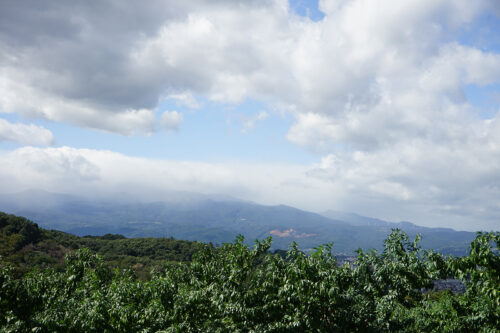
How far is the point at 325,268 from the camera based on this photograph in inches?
539

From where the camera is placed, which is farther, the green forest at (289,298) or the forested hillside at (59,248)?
the forested hillside at (59,248)

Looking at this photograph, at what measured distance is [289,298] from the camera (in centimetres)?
1241

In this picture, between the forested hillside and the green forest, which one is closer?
the green forest

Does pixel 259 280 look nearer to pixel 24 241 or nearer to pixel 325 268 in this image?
pixel 325 268

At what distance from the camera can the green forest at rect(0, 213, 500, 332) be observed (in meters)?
12.8

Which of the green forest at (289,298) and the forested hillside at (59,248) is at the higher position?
the green forest at (289,298)

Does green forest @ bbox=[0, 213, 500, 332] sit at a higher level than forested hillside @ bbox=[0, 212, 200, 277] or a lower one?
higher

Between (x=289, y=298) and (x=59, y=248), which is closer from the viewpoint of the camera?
(x=289, y=298)

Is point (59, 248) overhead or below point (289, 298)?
below

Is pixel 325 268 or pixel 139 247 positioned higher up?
pixel 325 268

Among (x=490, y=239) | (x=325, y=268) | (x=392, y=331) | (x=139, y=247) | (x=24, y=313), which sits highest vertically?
(x=490, y=239)

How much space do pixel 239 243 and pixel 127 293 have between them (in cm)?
658

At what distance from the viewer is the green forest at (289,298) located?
12789mm

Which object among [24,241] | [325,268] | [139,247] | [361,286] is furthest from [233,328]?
[139,247]
